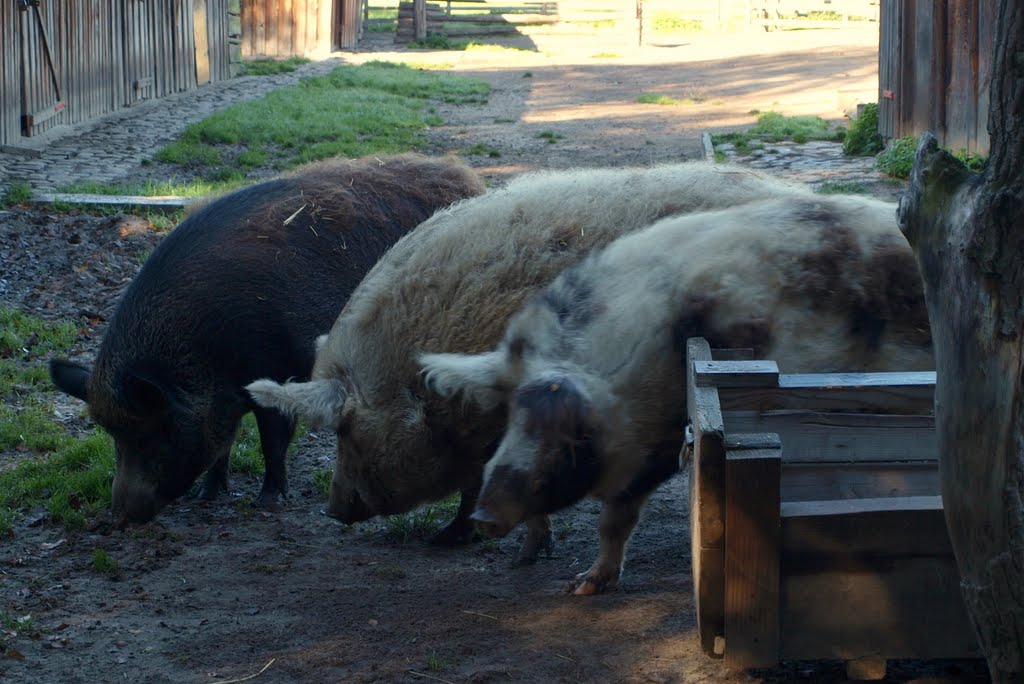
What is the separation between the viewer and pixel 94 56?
1708 centimetres

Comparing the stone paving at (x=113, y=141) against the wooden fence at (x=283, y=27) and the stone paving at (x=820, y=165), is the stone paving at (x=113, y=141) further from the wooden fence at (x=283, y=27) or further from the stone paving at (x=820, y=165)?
the wooden fence at (x=283, y=27)

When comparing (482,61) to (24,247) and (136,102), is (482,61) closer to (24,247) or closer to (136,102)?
(136,102)

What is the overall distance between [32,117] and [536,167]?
618 centimetres

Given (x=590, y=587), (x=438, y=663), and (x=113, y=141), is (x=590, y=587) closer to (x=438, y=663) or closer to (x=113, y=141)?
(x=438, y=663)

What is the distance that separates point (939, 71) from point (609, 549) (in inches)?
355

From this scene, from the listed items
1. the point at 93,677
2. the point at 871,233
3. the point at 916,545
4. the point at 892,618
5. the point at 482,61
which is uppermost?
the point at 482,61

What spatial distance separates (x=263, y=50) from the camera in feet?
97.1

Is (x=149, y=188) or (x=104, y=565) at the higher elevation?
(x=149, y=188)

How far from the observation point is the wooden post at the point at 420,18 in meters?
35.1

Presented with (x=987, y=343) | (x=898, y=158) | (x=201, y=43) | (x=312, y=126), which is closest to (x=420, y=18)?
(x=201, y=43)

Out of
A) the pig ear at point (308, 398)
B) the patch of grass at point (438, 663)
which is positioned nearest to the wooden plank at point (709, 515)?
the patch of grass at point (438, 663)

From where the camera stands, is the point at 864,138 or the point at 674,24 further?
the point at 674,24

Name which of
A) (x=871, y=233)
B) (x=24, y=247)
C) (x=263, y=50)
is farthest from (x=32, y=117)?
(x=263, y=50)

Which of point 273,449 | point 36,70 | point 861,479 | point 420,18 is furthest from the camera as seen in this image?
point 420,18
